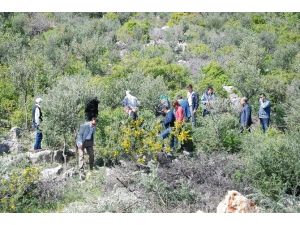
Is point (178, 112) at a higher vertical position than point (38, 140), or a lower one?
higher

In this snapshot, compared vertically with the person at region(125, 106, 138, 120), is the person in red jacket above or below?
above

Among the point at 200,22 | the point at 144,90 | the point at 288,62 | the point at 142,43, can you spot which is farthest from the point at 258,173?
the point at 200,22

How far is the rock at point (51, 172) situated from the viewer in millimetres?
9727

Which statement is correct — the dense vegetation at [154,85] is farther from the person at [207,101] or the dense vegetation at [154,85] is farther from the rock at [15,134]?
Result: the rock at [15,134]

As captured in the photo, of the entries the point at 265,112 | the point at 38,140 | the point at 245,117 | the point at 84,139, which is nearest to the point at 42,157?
the point at 38,140

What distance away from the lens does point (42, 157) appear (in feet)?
35.7

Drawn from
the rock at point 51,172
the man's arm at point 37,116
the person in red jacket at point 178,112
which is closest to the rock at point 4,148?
the man's arm at point 37,116

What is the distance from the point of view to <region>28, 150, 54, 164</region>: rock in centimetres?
1076

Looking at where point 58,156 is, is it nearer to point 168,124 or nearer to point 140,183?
point 168,124

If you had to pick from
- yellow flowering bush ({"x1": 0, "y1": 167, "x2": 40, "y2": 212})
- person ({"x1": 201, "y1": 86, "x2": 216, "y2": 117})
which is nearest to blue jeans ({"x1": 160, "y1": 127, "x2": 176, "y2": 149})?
person ({"x1": 201, "y1": 86, "x2": 216, "y2": 117})

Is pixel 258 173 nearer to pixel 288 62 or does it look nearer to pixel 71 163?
pixel 71 163

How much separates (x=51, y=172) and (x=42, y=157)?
1.08 m

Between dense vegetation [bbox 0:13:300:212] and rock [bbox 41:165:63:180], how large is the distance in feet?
1.66

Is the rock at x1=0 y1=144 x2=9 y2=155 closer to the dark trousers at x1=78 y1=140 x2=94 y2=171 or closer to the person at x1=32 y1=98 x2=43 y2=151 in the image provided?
the person at x1=32 y1=98 x2=43 y2=151
